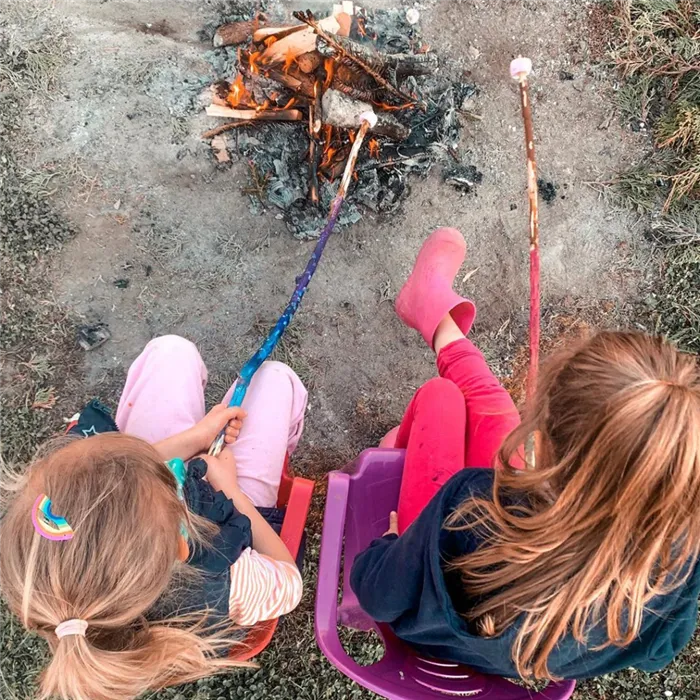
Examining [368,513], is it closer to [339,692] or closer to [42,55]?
[339,692]

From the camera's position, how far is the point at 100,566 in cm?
106

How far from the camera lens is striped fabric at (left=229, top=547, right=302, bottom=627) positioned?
1304mm

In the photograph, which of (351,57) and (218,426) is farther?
(351,57)

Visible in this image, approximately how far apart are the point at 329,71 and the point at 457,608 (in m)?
1.57

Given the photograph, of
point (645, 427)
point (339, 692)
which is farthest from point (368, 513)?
point (645, 427)

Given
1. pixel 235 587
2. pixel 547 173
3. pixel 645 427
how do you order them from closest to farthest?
1. pixel 645 427
2. pixel 235 587
3. pixel 547 173

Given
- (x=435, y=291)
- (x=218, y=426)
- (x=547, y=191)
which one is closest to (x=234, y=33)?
(x=435, y=291)

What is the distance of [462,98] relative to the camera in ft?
7.04

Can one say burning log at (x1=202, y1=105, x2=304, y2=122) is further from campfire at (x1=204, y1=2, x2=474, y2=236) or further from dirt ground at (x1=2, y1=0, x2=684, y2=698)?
dirt ground at (x1=2, y1=0, x2=684, y2=698)

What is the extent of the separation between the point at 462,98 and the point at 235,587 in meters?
1.78

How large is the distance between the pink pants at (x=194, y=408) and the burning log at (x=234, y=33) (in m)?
1.09

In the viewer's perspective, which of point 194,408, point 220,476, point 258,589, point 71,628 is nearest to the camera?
point 71,628

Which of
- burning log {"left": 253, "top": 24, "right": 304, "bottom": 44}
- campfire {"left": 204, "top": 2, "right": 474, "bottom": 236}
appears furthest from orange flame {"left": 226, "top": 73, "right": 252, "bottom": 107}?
burning log {"left": 253, "top": 24, "right": 304, "bottom": 44}

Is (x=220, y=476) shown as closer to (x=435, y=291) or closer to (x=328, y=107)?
(x=435, y=291)
